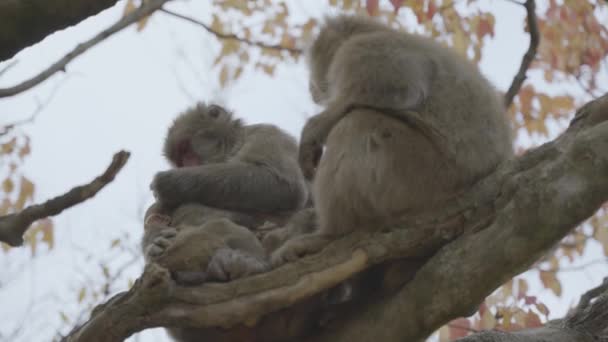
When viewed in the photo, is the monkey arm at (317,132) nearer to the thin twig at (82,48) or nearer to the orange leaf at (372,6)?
the thin twig at (82,48)

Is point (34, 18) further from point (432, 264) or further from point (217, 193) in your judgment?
point (432, 264)

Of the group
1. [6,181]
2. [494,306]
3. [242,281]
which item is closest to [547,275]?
[494,306]

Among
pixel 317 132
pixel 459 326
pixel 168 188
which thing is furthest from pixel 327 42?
pixel 459 326

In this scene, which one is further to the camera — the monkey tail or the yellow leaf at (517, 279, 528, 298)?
the yellow leaf at (517, 279, 528, 298)

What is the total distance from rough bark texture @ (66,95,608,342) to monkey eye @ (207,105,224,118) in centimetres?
219

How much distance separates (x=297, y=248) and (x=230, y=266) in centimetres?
38

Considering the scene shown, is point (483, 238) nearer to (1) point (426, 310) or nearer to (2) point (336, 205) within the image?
Result: (1) point (426, 310)

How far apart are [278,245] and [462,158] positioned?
3.58 feet

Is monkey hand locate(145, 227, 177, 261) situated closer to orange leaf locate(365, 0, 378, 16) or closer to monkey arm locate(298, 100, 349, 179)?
monkey arm locate(298, 100, 349, 179)

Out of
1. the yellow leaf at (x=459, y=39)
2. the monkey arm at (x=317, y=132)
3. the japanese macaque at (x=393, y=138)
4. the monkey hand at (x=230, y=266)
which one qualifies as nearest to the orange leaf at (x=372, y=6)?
the yellow leaf at (x=459, y=39)

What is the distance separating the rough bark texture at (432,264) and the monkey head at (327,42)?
135 centimetres

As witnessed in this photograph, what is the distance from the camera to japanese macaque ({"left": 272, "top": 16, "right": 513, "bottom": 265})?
361 cm

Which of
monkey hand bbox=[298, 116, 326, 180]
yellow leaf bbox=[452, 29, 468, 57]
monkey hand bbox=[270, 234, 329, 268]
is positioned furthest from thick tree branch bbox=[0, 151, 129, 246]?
yellow leaf bbox=[452, 29, 468, 57]

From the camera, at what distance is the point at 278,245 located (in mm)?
4023
